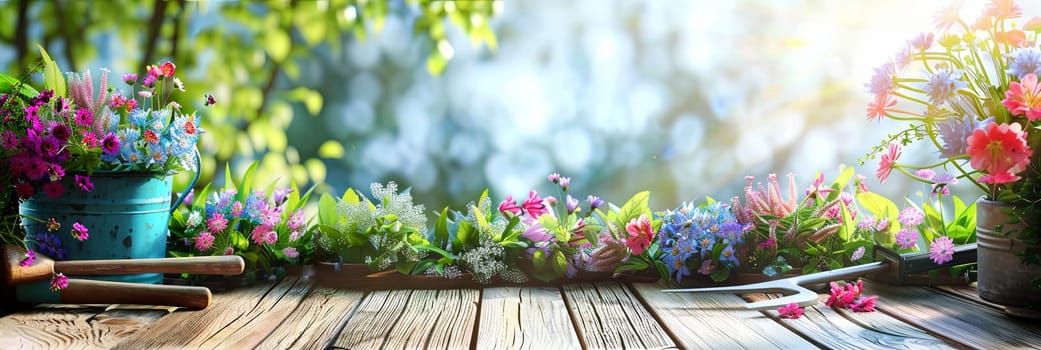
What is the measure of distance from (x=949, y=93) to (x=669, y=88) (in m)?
2.44

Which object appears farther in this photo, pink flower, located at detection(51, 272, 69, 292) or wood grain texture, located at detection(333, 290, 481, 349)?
pink flower, located at detection(51, 272, 69, 292)

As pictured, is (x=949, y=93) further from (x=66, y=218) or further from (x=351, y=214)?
(x=66, y=218)

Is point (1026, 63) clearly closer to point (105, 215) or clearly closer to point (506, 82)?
point (105, 215)

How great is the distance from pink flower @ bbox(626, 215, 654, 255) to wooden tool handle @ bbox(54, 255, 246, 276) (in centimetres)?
86

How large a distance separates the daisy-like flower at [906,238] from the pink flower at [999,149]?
Answer: 0.57 meters

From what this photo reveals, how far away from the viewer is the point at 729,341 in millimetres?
1325

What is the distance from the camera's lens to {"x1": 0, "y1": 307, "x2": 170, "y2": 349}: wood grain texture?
4.38 ft

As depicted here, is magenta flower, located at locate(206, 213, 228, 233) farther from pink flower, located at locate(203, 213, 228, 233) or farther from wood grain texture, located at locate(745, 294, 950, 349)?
wood grain texture, located at locate(745, 294, 950, 349)

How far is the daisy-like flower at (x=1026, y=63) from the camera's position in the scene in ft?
4.58

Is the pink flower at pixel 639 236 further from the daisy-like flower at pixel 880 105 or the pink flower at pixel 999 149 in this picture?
the pink flower at pixel 999 149

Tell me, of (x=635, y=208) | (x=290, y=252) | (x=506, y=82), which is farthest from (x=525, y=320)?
(x=506, y=82)

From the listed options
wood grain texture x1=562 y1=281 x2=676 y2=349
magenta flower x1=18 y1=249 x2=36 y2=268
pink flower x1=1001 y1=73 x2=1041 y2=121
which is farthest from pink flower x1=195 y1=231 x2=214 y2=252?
pink flower x1=1001 y1=73 x2=1041 y2=121

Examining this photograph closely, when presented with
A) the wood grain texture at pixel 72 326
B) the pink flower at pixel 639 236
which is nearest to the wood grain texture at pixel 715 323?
the pink flower at pixel 639 236

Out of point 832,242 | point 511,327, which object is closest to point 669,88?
point 832,242
